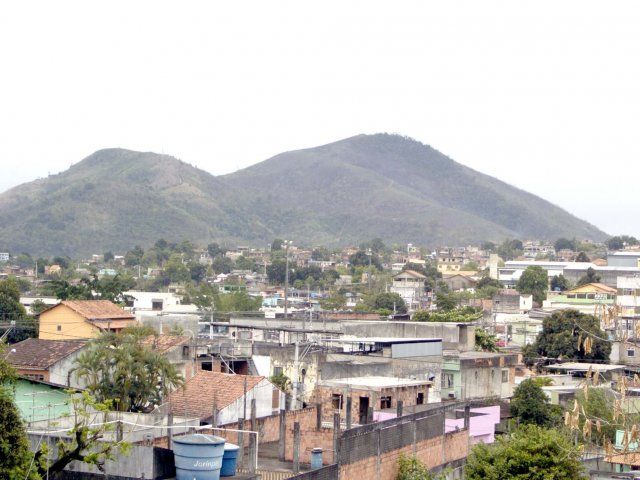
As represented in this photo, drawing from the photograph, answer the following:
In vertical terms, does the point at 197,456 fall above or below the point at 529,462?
above

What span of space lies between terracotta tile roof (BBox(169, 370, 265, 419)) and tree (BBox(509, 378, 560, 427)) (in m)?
10.3

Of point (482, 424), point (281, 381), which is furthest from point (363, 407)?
point (281, 381)

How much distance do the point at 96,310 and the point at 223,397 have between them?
52.9 ft

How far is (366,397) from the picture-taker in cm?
2741

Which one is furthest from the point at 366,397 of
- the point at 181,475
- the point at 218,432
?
the point at 181,475

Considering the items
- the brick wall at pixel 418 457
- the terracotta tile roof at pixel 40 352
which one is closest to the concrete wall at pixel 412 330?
the terracotta tile roof at pixel 40 352

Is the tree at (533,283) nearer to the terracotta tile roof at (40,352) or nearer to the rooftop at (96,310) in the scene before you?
the rooftop at (96,310)

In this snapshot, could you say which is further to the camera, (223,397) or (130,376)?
(130,376)

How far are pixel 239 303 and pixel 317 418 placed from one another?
51.5 metres

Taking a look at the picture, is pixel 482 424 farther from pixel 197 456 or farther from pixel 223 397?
pixel 197 456

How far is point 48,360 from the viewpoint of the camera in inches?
1245

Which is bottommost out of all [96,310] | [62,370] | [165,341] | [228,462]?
[228,462]

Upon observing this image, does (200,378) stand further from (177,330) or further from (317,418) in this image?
(177,330)

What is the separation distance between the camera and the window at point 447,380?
34.8m
